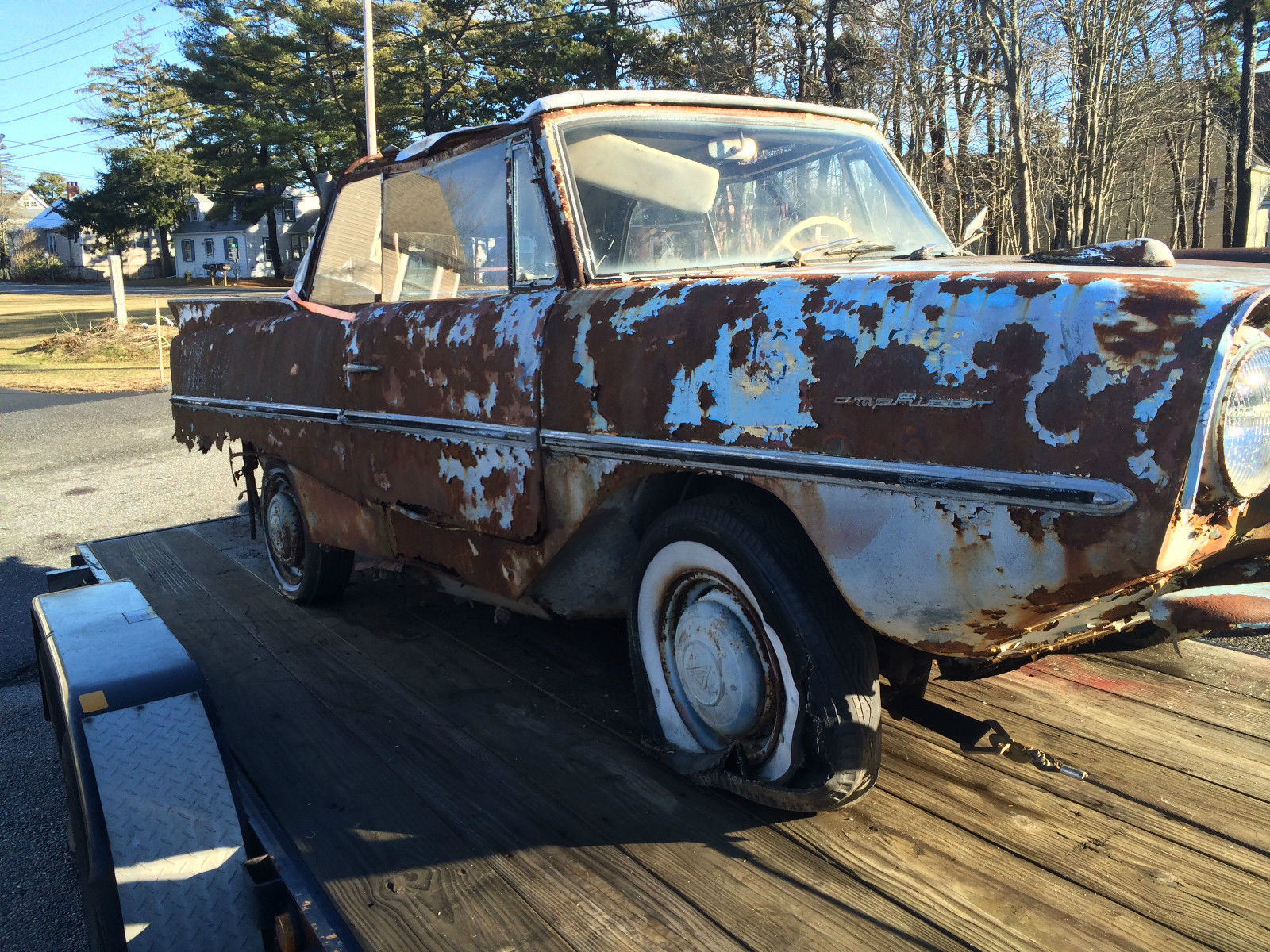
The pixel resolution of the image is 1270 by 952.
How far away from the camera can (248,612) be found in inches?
165

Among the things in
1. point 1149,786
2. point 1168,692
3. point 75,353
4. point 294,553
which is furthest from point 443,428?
point 75,353

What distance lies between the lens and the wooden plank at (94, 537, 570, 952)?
2.00 m

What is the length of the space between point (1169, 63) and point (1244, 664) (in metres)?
16.7

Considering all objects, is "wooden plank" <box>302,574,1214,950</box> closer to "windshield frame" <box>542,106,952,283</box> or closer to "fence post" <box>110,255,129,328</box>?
"windshield frame" <box>542,106,952,283</box>

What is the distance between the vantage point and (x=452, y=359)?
3000mm

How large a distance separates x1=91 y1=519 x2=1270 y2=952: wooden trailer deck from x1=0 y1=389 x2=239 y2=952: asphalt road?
61 cm

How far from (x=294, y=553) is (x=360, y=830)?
2.15m

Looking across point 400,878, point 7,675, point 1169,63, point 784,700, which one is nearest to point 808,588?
point 784,700

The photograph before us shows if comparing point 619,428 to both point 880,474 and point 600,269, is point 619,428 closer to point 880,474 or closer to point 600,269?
point 600,269

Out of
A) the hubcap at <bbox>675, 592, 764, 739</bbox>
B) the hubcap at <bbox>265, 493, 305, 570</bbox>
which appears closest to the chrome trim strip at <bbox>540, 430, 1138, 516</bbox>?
the hubcap at <bbox>675, 592, 764, 739</bbox>

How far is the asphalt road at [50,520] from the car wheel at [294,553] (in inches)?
42.7

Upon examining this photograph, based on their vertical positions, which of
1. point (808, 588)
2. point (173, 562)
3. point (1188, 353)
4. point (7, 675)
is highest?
point (1188, 353)

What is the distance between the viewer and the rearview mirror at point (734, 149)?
120 inches

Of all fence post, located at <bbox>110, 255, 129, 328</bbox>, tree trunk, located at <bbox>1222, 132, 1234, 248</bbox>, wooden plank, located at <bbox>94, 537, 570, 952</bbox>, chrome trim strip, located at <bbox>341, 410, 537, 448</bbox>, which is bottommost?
A: wooden plank, located at <bbox>94, 537, 570, 952</bbox>
